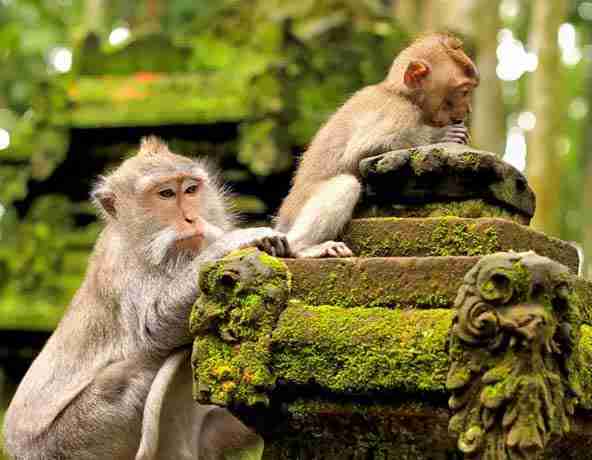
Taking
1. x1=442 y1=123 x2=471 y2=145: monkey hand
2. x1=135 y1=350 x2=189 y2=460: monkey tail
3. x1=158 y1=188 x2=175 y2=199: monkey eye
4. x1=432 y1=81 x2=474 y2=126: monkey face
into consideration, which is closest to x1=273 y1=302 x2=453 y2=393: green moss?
x1=135 y1=350 x2=189 y2=460: monkey tail

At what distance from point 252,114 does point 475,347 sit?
727 centimetres

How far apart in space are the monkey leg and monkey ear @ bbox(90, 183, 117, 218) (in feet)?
3.34

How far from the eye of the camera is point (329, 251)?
461cm

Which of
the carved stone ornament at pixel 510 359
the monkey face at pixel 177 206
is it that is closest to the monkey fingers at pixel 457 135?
the monkey face at pixel 177 206

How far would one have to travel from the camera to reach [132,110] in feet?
36.8

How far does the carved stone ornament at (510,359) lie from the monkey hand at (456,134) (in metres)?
1.70

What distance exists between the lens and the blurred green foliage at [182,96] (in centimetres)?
1080

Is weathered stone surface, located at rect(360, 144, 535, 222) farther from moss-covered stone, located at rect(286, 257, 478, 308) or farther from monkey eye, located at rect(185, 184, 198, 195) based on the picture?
monkey eye, located at rect(185, 184, 198, 195)

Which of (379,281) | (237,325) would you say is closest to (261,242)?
(237,325)

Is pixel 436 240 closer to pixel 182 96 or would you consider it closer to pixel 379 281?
pixel 379 281

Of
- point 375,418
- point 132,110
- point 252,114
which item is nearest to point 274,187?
point 252,114

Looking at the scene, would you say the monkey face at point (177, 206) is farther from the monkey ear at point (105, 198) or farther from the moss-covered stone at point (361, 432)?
the moss-covered stone at point (361, 432)

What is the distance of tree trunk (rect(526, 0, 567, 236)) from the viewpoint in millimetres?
15930

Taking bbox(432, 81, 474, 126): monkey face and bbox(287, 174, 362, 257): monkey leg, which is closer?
bbox(287, 174, 362, 257): monkey leg
